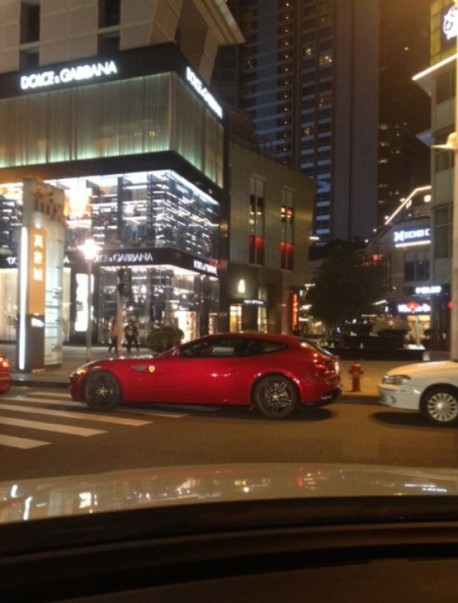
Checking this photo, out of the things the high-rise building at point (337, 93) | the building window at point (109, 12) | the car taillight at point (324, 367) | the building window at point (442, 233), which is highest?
the high-rise building at point (337, 93)

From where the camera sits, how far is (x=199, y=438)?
9547 millimetres

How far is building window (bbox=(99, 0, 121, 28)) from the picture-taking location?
34.6m

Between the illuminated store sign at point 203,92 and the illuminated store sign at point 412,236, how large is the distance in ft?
70.0

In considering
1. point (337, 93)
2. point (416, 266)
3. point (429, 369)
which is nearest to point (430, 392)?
point (429, 369)

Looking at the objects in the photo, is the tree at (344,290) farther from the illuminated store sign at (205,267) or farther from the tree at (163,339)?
the tree at (163,339)

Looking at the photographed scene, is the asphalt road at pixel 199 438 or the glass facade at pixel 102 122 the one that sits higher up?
the glass facade at pixel 102 122

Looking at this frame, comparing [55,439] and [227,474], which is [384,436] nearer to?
[55,439]

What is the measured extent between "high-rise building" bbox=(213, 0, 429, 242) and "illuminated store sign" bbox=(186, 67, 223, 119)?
88.6m

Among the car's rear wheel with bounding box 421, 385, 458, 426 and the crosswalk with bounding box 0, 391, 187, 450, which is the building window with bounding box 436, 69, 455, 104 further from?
the crosswalk with bounding box 0, 391, 187, 450

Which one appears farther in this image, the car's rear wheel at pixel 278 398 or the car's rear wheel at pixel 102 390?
the car's rear wheel at pixel 102 390

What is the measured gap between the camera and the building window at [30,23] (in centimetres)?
3609

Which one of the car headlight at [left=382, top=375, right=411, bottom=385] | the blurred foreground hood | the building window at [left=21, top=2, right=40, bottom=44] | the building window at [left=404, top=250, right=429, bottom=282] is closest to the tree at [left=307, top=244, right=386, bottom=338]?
the building window at [left=21, top=2, right=40, bottom=44]

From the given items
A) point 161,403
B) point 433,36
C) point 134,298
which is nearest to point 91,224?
point 134,298

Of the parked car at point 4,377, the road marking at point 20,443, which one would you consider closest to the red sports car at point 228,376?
the parked car at point 4,377
